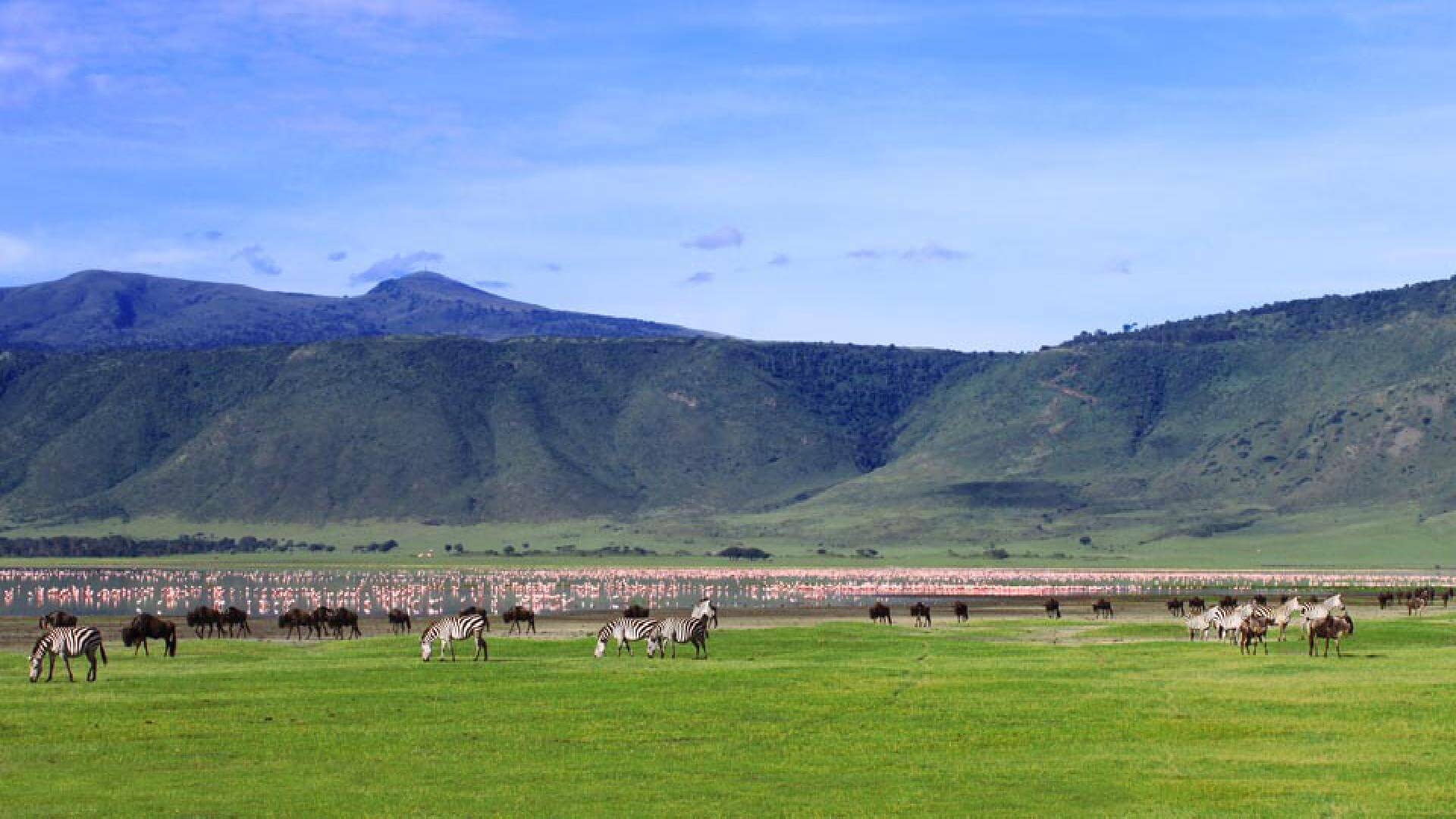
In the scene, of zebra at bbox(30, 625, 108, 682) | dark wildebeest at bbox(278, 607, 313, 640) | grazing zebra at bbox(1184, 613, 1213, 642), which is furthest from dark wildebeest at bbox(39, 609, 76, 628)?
grazing zebra at bbox(1184, 613, 1213, 642)

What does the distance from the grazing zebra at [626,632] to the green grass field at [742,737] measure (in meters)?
1.41

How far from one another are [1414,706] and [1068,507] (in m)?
171

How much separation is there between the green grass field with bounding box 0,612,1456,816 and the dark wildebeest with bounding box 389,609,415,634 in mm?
17344

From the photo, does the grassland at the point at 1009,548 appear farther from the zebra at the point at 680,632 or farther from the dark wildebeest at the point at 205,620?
the zebra at the point at 680,632

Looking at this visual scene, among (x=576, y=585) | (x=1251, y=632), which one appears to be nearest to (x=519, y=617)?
(x=1251, y=632)

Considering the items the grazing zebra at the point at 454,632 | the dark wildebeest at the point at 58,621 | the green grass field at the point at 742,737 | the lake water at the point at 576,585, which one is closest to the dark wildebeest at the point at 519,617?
the dark wildebeest at the point at 58,621

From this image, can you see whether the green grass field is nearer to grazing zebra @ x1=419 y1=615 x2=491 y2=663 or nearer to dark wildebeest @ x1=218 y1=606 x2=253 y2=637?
grazing zebra @ x1=419 y1=615 x2=491 y2=663

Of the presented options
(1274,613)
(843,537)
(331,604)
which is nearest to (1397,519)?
(843,537)

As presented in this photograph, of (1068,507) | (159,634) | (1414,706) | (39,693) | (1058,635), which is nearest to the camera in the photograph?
(1414,706)

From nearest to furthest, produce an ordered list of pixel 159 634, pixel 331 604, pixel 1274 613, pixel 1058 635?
pixel 159 634 → pixel 1274 613 → pixel 1058 635 → pixel 331 604

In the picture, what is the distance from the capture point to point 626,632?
43.7 m

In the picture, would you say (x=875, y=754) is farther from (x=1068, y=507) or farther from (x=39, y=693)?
(x=1068, y=507)

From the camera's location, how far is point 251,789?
71.2 ft

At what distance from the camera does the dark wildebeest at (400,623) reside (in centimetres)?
5906
